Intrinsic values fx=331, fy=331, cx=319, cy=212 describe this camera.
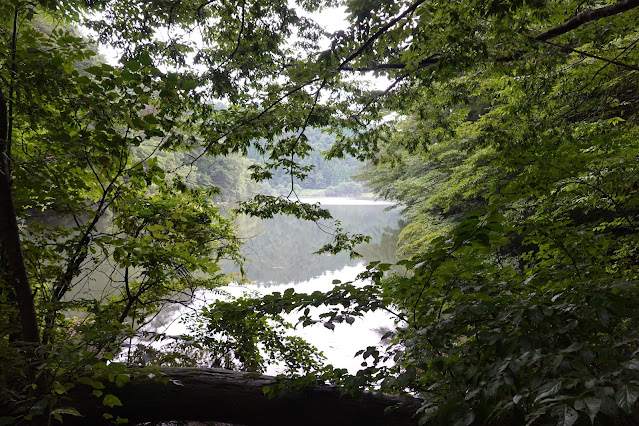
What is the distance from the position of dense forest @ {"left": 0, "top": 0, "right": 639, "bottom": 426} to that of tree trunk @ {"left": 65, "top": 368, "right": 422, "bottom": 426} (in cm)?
1

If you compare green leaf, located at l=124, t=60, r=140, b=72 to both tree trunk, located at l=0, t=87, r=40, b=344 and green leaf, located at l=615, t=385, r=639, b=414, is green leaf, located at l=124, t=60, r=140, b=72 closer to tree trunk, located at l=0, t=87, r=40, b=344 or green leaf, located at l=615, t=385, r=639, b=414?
tree trunk, located at l=0, t=87, r=40, b=344

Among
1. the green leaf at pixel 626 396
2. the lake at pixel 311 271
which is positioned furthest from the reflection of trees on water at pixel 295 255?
the green leaf at pixel 626 396

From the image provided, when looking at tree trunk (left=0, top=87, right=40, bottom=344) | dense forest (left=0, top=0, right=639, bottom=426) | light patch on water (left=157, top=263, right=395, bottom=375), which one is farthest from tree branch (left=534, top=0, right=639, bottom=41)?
light patch on water (left=157, top=263, right=395, bottom=375)

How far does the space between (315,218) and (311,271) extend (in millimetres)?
12044

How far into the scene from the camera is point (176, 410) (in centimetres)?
249

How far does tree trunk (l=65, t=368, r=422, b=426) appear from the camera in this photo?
2.29 meters

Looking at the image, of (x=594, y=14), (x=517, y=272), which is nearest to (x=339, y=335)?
(x=517, y=272)

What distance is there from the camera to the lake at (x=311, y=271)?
7070 millimetres

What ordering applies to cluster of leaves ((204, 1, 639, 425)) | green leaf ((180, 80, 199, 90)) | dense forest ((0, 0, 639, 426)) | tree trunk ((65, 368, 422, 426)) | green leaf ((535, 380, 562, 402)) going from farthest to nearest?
tree trunk ((65, 368, 422, 426)) < green leaf ((180, 80, 199, 90)) < dense forest ((0, 0, 639, 426)) < cluster of leaves ((204, 1, 639, 425)) < green leaf ((535, 380, 562, 402))

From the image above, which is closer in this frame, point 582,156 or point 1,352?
point 1,352

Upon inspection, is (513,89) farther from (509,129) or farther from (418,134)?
(418,134)

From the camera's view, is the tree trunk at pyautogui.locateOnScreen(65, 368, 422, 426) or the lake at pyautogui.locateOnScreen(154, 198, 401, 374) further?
the lake at pyautogui.locateOnScreen(154, 198, 401, 374)

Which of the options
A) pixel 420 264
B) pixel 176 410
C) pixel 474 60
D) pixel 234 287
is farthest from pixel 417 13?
pixel 234 287

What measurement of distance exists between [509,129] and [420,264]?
368 cm
